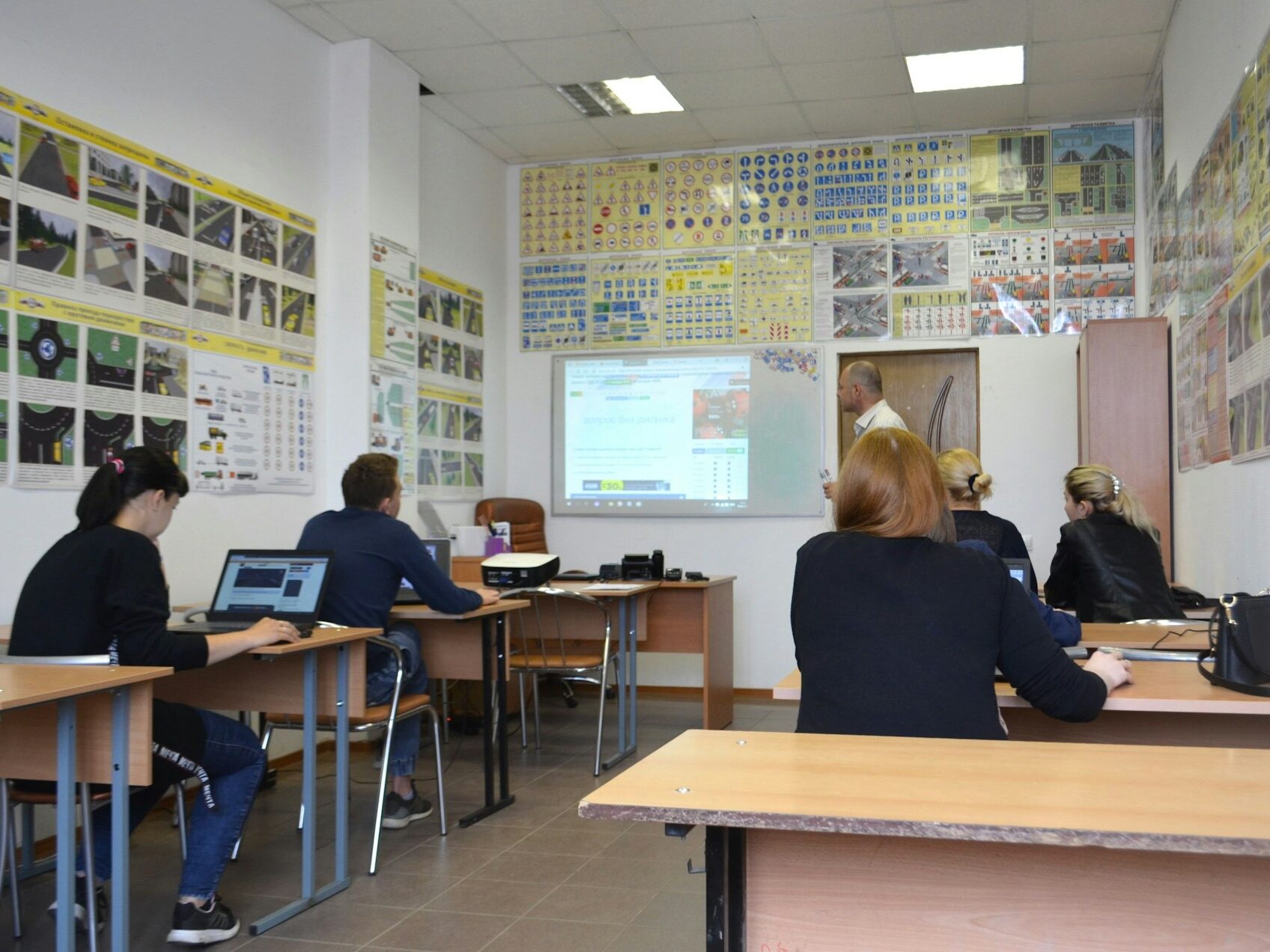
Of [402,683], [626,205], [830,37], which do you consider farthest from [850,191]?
[402,683]

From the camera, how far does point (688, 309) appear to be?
6.75m

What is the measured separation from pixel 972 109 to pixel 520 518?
3312 mm

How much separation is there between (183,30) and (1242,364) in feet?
12.6

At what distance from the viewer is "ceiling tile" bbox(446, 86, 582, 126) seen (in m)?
5.89

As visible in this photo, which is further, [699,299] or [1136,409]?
[699,299]

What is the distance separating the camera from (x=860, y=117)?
617cm

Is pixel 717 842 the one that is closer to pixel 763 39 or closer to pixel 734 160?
pixel 763 39

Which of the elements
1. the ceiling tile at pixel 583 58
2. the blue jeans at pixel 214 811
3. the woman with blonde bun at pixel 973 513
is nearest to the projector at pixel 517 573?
the woman with blonde bun at pixel 973 513

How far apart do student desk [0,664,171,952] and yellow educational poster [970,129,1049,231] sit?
5.13m

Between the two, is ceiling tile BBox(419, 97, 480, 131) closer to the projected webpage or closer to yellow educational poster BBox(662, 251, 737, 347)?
yellow educational poster BBox(662, 251, 737, 347)

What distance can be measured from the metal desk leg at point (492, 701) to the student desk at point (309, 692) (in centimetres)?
66

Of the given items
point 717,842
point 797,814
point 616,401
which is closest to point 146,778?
point 717,842

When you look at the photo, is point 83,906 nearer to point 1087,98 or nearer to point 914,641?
point 914,641

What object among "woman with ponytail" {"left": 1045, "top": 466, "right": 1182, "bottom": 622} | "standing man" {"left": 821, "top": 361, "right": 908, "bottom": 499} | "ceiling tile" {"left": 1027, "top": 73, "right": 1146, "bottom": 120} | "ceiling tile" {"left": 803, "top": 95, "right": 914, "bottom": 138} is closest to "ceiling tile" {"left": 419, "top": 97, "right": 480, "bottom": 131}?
"ceiling tile" {"left": 803, "top": 95, "right": 914, "bottom": 138}
